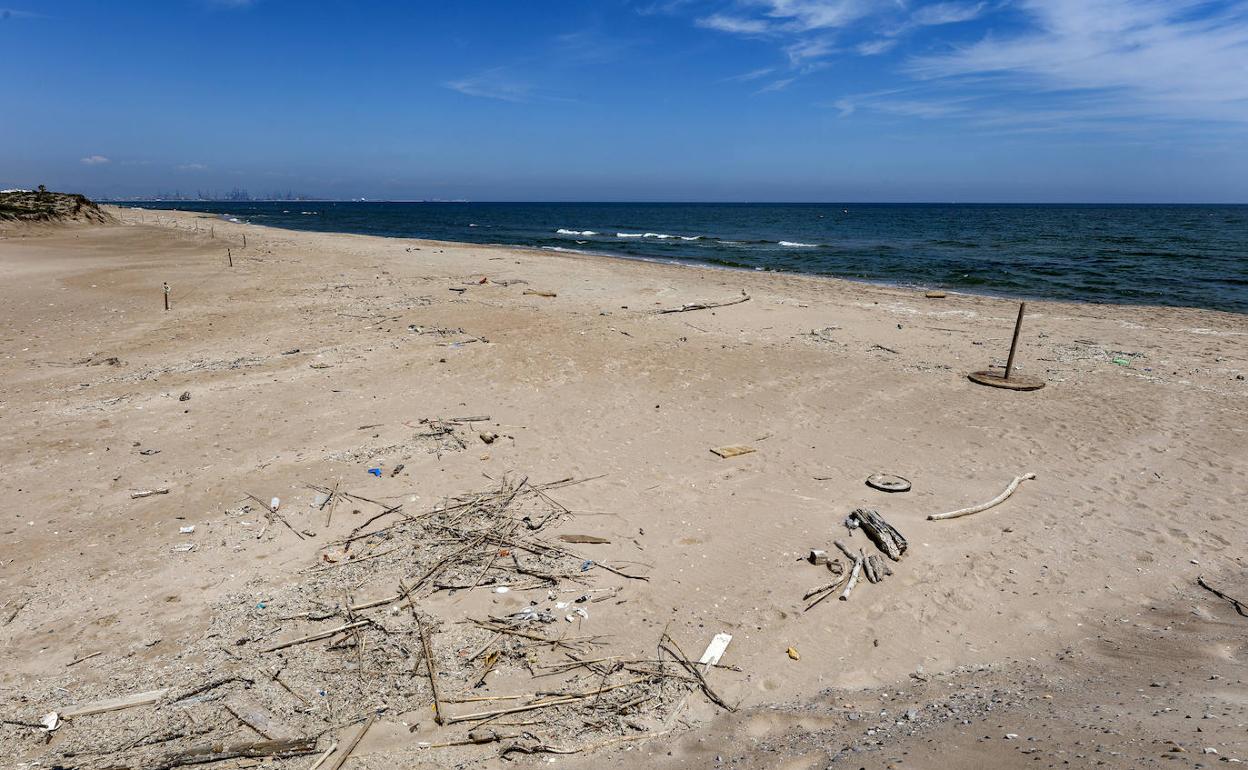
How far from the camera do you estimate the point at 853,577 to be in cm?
568

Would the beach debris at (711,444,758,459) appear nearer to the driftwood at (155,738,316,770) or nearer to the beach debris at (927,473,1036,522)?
the beach debris at (927,473,1036,522)

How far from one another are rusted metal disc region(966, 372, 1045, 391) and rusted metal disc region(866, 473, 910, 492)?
4797mm

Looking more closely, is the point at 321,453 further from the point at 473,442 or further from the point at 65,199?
the point at 65,199

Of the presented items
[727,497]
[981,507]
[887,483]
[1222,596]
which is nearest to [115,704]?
[727,497]

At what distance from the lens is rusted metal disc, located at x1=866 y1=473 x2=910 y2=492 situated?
742 centimetres

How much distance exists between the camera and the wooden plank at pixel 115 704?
4031mm

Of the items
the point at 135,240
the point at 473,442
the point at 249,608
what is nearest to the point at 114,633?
the point at 249,608

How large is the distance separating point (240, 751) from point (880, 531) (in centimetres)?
541

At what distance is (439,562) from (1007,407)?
910 cm

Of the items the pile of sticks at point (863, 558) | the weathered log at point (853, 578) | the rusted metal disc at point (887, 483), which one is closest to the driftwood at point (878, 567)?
the pile of sticks at point (863, 558)

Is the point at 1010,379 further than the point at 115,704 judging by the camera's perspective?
Yes

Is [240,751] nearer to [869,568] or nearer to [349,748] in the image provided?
[349,748]

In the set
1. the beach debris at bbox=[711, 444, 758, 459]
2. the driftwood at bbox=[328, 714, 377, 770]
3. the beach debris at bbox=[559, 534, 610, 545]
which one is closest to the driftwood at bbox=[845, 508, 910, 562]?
the beach debris at bbox=[711, 444, 758, 459]

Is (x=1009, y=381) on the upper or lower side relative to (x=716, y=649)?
upper
